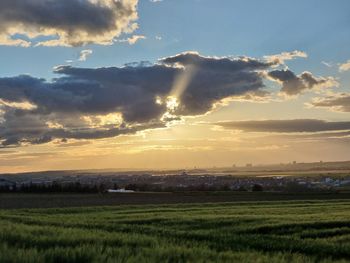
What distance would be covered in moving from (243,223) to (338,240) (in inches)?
302

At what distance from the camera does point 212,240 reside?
20094mm

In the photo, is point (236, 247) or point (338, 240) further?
point (338, 240)

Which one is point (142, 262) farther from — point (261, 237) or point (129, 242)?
point (261, 237)

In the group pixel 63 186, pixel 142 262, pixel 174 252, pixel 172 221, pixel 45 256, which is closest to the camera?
pixel 142 262

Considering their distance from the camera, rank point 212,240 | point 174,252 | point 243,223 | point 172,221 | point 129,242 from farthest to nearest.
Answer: point 172,221, point 243,223, point 212,240, point 129,242, point 174,252

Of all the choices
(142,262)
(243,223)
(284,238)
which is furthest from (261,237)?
(142,262)

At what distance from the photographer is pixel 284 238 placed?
21219 mm

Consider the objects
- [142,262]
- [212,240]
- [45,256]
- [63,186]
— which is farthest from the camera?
[63,186]

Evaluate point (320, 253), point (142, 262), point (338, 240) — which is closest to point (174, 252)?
point (142, 262)

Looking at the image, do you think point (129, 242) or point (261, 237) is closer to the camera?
point (129, 242)

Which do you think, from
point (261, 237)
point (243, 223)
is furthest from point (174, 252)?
point (243, 223)

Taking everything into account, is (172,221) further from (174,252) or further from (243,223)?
(174,252)

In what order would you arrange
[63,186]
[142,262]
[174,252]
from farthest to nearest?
[63,186]
[174,252]
[142,262]

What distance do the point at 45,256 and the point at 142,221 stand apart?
65.1ft
